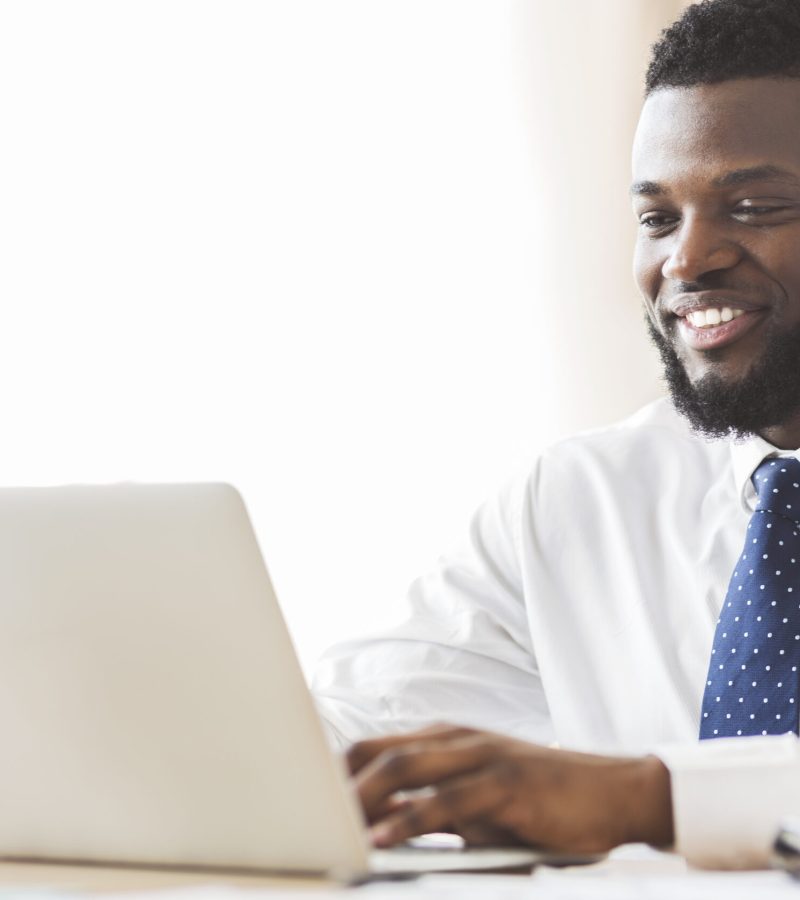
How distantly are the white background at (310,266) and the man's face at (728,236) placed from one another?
91 centimetres

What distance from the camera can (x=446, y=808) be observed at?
2.68 feet

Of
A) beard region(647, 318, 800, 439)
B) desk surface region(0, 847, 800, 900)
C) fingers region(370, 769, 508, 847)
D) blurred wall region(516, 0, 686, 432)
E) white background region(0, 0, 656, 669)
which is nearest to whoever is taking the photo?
desk surface region(0, 847, 800, 900)

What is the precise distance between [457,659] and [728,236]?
56cm

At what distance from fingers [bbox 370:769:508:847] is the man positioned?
495 mm

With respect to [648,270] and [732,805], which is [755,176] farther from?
[732,805]

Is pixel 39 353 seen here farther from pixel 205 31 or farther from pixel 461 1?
pixel 461 1

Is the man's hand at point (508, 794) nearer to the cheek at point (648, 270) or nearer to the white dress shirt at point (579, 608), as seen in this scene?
the white dress shirt at point (579, 608)

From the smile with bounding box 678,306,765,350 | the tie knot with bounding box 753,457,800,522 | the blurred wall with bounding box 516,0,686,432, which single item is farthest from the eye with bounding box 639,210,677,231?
the blurred wall with bounding box 516,0,686,432

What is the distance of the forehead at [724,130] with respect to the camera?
59.4 inches

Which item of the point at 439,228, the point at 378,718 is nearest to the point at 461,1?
the point at 439,228

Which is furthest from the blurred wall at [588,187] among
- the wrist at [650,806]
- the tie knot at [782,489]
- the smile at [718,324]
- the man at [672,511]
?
the wrist at [650,806]

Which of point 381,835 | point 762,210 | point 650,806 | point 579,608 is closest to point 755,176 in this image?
point 762,210

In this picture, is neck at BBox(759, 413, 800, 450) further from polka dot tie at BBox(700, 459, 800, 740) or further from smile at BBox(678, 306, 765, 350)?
polka dot tie at BBox(700, 459, 800, 740)

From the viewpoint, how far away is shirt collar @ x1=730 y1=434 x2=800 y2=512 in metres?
1.50
